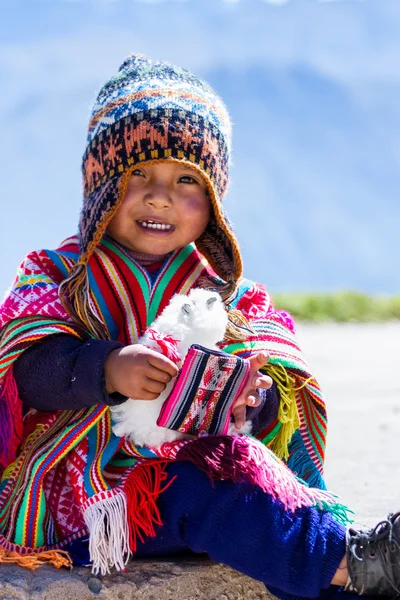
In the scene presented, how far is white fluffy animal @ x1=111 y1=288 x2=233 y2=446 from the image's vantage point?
5.84 ft

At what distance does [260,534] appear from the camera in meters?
1.70

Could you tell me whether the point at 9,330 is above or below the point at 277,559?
above

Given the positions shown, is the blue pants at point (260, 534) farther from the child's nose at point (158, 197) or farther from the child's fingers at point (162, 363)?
the child's nose at point (158, 197)

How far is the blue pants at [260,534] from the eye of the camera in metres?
1.68

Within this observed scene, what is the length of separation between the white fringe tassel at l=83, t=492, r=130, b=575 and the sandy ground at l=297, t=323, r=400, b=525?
0.74 metres

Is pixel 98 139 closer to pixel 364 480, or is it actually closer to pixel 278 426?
pixel 278 426

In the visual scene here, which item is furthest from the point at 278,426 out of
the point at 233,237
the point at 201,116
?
the point at 201,116

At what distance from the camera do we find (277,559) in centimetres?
168

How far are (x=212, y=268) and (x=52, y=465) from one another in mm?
678

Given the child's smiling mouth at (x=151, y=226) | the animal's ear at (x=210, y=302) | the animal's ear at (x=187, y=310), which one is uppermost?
the child's smiling mouth at (x=151, y=226)

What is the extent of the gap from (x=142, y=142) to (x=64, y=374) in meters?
0.58

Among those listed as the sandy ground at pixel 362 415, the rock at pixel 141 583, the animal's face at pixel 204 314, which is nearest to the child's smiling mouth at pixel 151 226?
the animal's face at pixel 204 314

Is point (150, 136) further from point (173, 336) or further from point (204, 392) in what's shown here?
point (204, 392)

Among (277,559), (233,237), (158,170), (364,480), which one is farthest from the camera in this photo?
(364,480)
